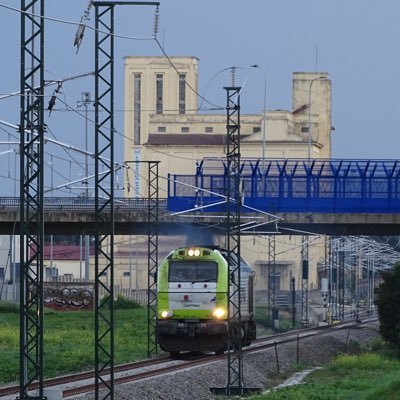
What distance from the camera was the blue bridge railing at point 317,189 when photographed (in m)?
71.9

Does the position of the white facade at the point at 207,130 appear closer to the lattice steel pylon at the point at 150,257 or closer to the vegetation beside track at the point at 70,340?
the vegetation beside track at the point at 70,340

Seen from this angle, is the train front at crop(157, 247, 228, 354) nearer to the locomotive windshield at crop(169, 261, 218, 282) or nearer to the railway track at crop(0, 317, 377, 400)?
the locomotive windshield at crop(169, 261, 218, 282)

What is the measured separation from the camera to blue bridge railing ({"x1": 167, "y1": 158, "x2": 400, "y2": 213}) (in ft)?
236

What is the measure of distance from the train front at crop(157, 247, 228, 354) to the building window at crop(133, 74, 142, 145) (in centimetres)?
7970

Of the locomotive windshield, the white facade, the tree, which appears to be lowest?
the tree

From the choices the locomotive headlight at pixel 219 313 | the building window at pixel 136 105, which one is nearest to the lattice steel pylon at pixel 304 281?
the locomotive headlight at pixel 219 313

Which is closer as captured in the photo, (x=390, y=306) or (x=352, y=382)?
(x=352, y=382)

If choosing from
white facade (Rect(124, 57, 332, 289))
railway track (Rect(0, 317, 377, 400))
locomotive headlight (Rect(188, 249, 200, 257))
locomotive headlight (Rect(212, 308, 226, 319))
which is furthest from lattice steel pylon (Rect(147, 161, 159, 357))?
white facade (Rect(124, 57, 332, 289))

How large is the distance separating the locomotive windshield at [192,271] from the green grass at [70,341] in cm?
421

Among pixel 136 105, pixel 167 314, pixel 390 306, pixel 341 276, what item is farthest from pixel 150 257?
pixel 136 105

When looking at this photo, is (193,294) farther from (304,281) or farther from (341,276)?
(341,276)

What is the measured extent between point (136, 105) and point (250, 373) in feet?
292

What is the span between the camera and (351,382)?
46.2m

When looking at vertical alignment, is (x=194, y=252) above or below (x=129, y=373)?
above
